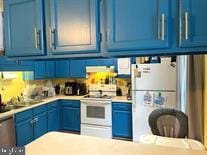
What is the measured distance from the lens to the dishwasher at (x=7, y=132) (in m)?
2.90

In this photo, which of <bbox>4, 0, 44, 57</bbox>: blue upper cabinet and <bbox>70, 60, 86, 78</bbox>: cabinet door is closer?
<bbox>4, 0, 44, 57</bbox>: blue upper cabinet

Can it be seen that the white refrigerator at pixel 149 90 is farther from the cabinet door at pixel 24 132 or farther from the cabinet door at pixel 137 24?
the cabinet door at pixel 137 24

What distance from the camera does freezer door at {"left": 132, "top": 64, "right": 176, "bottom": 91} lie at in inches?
134

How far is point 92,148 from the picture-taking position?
5.31ft

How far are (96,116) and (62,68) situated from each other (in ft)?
4.58

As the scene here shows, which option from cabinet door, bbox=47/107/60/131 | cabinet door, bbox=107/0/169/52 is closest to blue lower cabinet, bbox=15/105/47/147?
cabinet door, bbox=47/107/60/131

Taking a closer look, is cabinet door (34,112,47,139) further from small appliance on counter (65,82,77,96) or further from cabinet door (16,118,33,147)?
small appliance on counter (65,82,77,96)

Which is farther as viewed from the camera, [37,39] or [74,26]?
[37,39]

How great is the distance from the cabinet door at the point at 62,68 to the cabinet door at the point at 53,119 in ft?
2.66

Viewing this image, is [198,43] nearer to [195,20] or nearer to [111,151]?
[195,20]

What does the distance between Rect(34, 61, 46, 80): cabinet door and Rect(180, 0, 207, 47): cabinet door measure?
3545 millimetres

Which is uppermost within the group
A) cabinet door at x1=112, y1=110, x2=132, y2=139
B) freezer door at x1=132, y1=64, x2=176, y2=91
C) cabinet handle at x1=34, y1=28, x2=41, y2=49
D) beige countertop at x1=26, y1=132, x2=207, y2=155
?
cabinet handle at x1=34, y1=28, x2=41, y2=49

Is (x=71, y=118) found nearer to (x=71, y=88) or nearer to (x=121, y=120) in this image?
(x=71, y=88)

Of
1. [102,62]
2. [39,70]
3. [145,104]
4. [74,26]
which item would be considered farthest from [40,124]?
[74,26]
